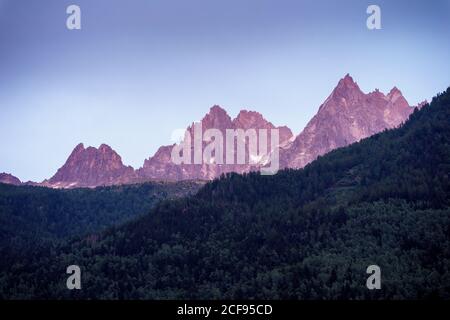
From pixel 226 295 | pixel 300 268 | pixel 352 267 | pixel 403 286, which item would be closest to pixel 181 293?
pixel 226 295

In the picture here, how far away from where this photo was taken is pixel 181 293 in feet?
634

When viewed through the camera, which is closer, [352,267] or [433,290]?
[433,290]
